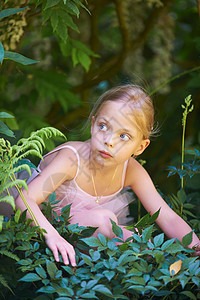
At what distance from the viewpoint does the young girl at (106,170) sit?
1.27m

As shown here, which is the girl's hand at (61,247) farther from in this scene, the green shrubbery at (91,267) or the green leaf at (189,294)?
the green leaf at (189,294)

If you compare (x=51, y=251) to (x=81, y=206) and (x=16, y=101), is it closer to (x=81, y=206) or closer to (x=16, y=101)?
(x=81, y=206)

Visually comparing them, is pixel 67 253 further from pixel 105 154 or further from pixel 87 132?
pixel 87 132

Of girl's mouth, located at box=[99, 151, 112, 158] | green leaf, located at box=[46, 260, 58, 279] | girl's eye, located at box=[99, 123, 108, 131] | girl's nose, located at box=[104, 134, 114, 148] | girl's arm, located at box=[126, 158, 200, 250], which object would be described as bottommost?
girl's arm, located at box=[126, 158, 200, 250]

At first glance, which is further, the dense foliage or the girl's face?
the girl's face

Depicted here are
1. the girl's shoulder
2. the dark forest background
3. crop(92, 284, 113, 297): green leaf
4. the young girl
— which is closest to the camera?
crop(92, 284, 113, 297): green leaf

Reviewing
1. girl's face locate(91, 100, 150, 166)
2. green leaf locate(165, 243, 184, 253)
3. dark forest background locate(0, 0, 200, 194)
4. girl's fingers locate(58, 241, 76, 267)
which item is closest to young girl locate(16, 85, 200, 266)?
girl's face locate(91, 100, 150, 166)

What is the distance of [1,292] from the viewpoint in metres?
1.02

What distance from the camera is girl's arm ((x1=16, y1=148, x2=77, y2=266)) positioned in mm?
1054

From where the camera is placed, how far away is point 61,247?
105cm

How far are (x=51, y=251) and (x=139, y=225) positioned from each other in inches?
9.0

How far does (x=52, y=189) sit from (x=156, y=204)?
345 mm

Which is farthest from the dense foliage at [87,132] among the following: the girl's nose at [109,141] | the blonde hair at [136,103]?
the girl's nose at [109,141]

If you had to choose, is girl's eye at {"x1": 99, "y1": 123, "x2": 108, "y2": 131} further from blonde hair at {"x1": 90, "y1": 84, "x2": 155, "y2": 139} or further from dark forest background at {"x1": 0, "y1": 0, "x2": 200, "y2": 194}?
dark forest background at {"x1": 0, "y1": 0, "x2": 200, "y2": 194}
